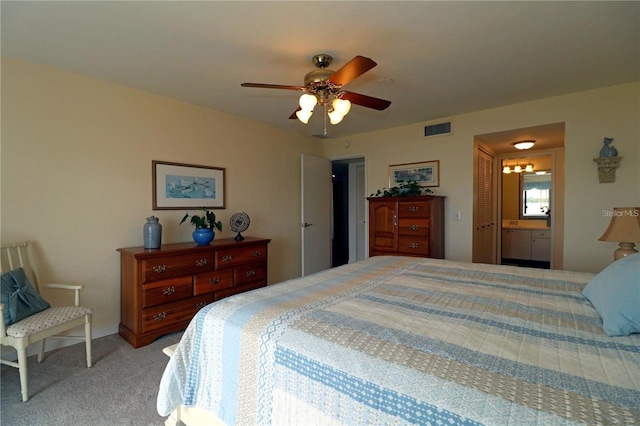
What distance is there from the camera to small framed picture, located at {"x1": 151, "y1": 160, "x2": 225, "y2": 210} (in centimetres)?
311

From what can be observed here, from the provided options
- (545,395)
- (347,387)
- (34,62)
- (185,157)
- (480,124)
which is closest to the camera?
(545,395)

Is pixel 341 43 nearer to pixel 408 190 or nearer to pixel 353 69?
pixel 353 69

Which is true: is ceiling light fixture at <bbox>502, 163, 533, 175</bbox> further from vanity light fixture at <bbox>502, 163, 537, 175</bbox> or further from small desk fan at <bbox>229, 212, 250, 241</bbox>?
small desk fan at <bbox>229, 212, 250, 241</bbox>

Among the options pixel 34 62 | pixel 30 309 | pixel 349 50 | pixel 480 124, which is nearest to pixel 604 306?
pixel 349 50

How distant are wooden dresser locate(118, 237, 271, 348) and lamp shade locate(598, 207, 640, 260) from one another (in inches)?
130

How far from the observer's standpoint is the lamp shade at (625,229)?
2263 mm

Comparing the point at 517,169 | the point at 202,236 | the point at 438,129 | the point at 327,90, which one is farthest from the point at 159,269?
the point at 517,169

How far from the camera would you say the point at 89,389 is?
1948 millimetres

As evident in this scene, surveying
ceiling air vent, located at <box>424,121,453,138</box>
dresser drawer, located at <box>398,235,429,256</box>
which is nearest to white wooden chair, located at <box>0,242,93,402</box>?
dresser drawer, located at <box>398,235,429,256</box>

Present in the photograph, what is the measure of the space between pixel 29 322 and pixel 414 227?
3.53m

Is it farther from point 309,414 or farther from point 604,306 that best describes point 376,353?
point 604,306

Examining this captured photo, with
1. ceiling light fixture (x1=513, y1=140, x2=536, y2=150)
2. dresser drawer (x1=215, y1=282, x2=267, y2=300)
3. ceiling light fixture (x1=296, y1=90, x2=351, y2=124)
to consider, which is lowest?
dresser drawer (x1=215, y1=282, x2=267, y2=300)

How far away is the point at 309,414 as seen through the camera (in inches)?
36.2

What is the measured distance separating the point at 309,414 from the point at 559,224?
4934mm
